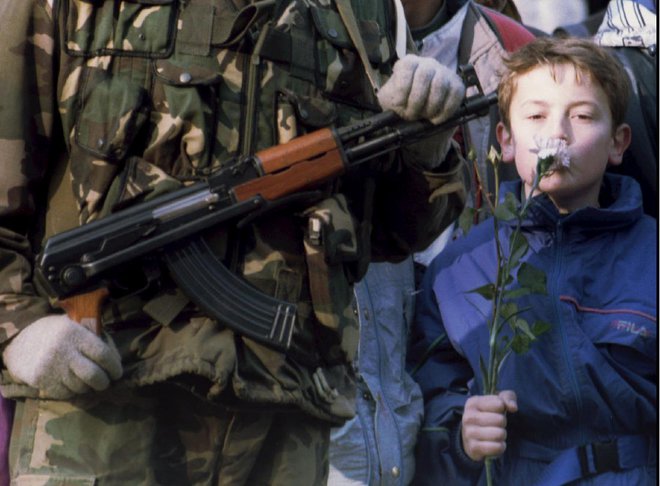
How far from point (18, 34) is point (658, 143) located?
86.4 inches

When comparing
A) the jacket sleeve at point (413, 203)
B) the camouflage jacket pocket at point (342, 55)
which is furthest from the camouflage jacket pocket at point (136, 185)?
the jacket sleeve at point (413, 203)

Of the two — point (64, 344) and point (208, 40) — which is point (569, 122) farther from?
point (64, 344)

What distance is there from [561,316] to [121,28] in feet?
4.63

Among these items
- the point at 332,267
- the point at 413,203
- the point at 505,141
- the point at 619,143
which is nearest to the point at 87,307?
the point at 332,267

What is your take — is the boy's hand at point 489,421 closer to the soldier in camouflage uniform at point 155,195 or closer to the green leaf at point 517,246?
the green leaf at point 517,246

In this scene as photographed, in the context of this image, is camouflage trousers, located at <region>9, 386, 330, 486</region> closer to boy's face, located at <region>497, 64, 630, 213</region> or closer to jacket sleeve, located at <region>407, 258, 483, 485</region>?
jacket sleeve, located at <region>407, 258, 483, 485</region>

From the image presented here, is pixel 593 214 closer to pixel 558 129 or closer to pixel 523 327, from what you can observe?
pixel 558 129

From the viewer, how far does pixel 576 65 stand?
4.27m

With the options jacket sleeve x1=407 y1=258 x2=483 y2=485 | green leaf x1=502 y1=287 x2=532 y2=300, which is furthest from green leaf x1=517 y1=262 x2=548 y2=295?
jacket sleeve x1=407 y1=258 x2=483 y2=485

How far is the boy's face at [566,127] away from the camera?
418cm

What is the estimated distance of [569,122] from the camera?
13.8 feet

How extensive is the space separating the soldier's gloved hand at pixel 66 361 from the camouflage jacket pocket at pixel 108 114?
1.16 ft

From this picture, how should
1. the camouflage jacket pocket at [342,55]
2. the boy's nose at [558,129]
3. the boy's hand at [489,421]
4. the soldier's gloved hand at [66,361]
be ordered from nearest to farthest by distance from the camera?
the soldier's gloved hand at [66,361] → the camouflage jacket pocket at [342,55] → the boy's hand at [489,421] → the boy's nose at [558,129]

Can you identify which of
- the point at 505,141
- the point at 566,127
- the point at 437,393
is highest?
the point at 566,127
